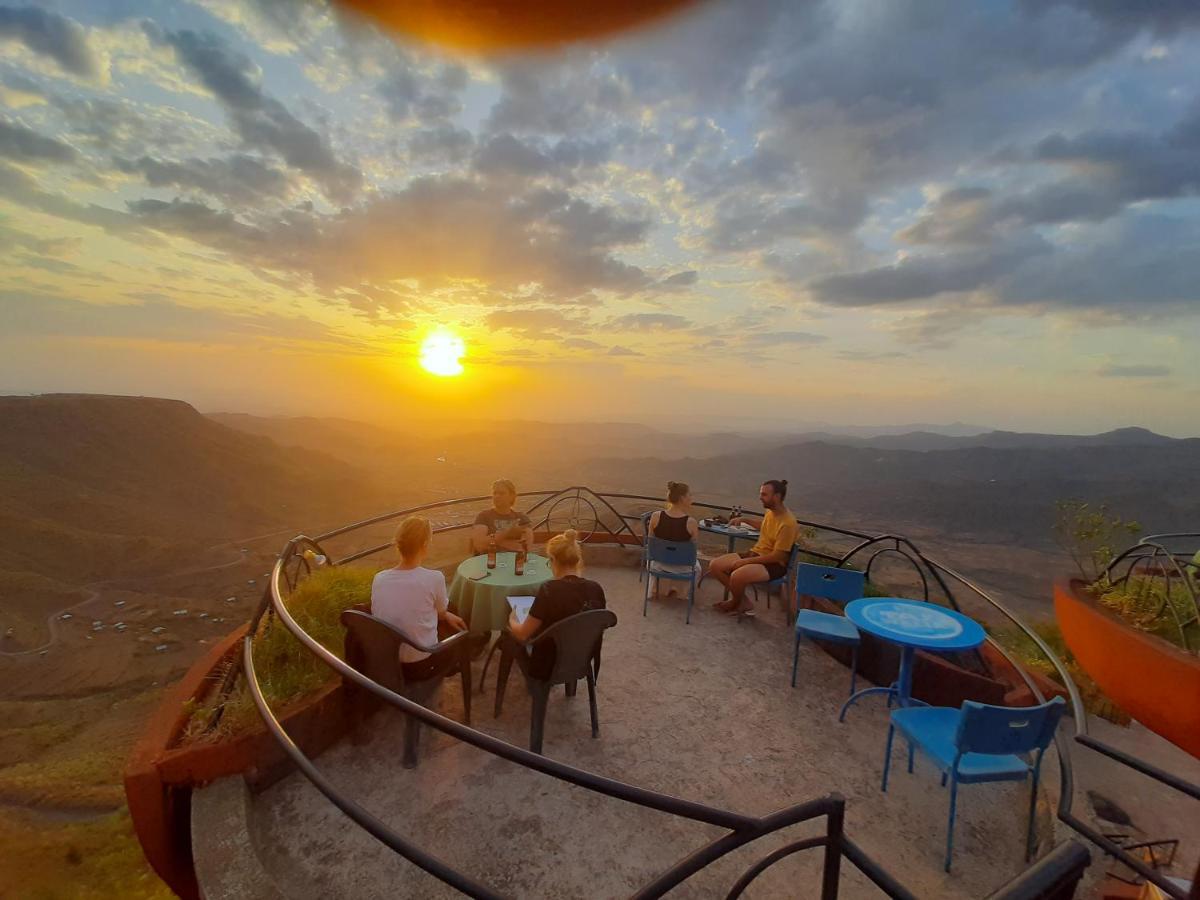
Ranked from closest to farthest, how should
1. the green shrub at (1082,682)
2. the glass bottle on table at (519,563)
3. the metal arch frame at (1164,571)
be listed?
1. the metal arch frame at (1164,571)
2. the glass bottle on table at (519,563)
3. the green shrub at (1082,682)

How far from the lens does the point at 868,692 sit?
4348 mm

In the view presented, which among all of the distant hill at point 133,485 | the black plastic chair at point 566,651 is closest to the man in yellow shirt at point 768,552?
the black plastic chair at point 566,651

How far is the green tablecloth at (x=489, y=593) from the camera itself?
4.73m

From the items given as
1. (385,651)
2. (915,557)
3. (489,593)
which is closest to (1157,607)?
(915,557)

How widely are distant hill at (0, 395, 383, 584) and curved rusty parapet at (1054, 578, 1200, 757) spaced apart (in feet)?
292

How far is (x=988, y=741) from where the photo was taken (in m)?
2.86

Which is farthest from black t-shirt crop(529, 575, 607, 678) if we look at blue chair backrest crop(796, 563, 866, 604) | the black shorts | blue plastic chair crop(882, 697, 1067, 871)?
the black shorts

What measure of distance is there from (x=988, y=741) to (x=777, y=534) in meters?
3.31

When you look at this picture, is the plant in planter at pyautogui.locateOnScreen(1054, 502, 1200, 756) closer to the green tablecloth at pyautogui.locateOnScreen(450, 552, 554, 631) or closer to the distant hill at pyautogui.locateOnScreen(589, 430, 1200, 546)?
the green tablecloth at pyautogui.locateOnScreen(450, 552, 554, 631)

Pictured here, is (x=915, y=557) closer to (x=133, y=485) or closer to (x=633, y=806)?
(x=633, y=806)

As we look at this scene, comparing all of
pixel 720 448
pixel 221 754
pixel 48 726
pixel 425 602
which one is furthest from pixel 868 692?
pixel 720 448

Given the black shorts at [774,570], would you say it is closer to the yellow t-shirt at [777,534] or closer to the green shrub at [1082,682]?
the yellow t-shirt at [777,534]

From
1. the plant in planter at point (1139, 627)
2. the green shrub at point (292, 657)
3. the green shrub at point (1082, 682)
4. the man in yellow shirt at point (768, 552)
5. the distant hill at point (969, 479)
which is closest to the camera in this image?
the green shrub at point (292, 657)

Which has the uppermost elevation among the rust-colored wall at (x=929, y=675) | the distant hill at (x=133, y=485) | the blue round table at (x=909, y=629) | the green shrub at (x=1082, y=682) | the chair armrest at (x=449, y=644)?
the blue round table at (x=909, y=629)
